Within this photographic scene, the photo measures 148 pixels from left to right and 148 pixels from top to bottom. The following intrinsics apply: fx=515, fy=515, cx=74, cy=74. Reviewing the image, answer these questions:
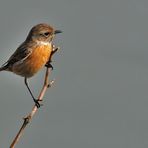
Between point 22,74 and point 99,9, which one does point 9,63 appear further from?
point 99,9

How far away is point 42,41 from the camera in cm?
405

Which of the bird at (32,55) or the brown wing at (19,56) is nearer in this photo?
the bird at (32,55)

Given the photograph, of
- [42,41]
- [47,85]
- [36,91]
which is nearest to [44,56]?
[42,41]

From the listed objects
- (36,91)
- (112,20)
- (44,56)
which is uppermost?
(112,20)

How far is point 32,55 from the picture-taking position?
13.7 feet

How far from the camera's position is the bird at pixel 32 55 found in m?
3.99

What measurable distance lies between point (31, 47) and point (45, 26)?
0.41 metres

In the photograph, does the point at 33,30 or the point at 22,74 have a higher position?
the point at 33,30

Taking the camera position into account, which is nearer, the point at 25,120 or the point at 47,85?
the point at 25,120

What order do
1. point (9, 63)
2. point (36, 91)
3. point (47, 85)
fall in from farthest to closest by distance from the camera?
1. point (36, 91)
2. point (9, 63)
3. point (47, 85)

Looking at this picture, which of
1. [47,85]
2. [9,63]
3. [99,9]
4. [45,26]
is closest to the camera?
[47,85]

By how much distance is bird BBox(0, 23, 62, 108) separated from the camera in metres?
3.99

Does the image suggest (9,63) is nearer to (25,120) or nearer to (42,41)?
(42,41)

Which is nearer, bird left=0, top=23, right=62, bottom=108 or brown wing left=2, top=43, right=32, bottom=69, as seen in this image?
bird left=0, top=23, right=62, bottom=108
